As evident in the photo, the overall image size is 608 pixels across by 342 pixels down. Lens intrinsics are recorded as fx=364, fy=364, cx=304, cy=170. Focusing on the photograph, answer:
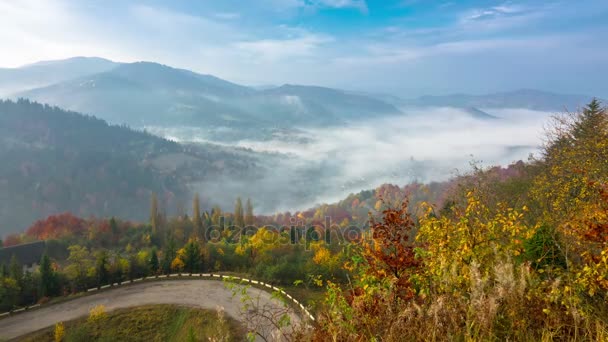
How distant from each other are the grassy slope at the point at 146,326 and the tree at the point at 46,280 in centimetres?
769

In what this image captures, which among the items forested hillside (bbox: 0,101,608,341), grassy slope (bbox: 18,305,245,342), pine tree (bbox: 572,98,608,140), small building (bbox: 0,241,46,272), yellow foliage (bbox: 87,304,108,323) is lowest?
small building (bbox: 0,241,46,272)

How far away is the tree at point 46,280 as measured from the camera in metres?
36.4

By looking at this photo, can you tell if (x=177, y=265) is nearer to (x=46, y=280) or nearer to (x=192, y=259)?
(x=192, y=259)

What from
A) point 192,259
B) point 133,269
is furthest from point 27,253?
point 192,259

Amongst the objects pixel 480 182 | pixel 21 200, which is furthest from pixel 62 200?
pixel 480 182

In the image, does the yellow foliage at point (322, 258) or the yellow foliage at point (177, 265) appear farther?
the yellow foliage at point (177, 265)

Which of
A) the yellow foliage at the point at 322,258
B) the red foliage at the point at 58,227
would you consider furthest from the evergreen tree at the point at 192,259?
the red foliage at the point at 58,227

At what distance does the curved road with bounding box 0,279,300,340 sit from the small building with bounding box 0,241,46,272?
105 feet

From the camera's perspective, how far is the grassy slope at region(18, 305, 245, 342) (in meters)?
28.5

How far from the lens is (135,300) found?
1356 inches

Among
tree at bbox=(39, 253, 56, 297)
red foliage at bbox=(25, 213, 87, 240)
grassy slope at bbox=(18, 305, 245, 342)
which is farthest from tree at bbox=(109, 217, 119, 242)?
grassy slope at bbox=(18, 305, 245, 342)

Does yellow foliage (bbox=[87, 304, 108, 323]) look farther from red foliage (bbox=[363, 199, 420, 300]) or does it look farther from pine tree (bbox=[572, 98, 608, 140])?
pine tree (bbox=[572, 98, 608, 140])

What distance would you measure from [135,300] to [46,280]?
34.0 feet

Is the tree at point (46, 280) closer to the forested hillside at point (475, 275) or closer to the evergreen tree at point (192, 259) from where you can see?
the evergreen tree at point (192, 259)
